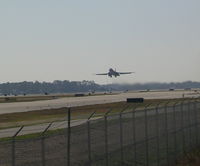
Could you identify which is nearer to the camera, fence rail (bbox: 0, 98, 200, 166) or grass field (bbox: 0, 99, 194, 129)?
fence rail (bbox: 0, 98, 200, 166)

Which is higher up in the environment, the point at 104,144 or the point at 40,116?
the point at 104,144

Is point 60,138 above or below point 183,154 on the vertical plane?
above

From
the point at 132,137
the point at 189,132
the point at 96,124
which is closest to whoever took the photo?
the point at 96,124

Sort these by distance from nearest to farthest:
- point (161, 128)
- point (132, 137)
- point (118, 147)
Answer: point (118, 147)
point (132, 137)
point (161, 128)

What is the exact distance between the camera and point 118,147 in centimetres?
1545

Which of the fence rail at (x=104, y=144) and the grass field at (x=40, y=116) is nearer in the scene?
the fence rail at (x=104, y=144)

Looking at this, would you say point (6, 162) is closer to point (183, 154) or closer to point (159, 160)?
point (159, 160)

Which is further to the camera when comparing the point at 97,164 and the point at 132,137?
the point at 132,137

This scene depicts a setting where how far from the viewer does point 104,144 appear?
14.7m

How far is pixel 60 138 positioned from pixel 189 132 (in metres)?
11.1

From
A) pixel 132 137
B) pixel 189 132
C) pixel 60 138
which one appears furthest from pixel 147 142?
pixel 189 132

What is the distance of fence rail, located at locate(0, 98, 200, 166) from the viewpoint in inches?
434

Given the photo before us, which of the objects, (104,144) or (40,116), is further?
(40,116)

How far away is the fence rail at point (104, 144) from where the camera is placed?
1102 cm
